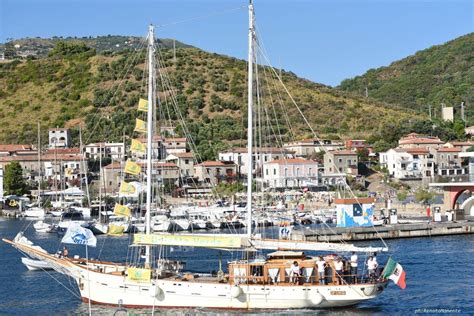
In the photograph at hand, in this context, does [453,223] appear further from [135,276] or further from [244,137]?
[244,137]

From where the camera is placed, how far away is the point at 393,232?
67.4 metres

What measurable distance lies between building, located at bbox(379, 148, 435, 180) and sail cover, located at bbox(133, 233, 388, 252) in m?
94.7

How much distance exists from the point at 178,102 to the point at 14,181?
4609 centimetres

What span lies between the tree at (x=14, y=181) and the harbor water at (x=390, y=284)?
A: 5350cm

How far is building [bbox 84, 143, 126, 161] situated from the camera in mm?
132125

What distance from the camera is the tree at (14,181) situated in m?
A: 122

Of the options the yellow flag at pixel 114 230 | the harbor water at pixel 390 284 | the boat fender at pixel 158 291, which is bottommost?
the harbor water at pixel 390 284

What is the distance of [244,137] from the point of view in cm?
14750

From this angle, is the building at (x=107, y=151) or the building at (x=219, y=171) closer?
the building at (x=219, y=171)

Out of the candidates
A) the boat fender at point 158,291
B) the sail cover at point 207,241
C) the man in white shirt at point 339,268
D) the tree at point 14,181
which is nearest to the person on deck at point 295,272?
the man in white shirt at point 339,268

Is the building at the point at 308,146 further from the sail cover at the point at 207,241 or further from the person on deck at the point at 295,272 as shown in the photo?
the person on deck at the point at 295,272

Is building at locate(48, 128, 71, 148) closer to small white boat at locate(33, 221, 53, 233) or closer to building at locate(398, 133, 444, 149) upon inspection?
building at locate(398, 133, 444, 149)

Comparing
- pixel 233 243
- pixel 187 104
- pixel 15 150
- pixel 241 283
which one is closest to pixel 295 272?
pixel 241 283

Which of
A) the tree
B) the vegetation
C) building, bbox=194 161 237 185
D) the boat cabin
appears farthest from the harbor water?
the vegetation
